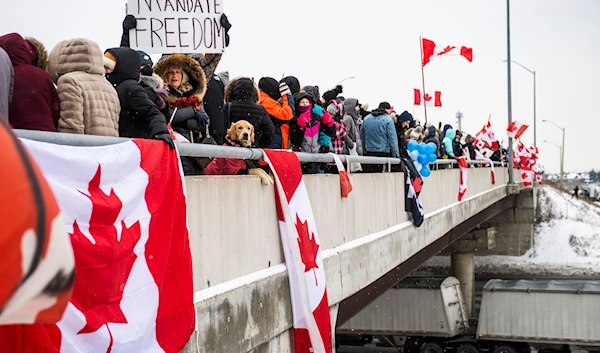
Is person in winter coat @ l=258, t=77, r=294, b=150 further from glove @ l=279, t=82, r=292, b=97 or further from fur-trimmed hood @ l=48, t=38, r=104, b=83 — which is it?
fur-trimmed hood @ l=48, t=38, r=104, b=83

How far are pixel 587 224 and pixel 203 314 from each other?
59.0 meters

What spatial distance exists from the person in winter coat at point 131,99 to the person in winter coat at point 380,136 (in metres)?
7.68

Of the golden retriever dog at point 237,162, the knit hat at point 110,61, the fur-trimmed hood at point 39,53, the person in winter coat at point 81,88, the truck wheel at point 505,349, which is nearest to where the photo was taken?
the person in winter coat at point 81,88

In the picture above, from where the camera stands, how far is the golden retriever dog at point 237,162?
669 cm

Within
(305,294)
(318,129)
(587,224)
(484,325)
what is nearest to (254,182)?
(305,294)

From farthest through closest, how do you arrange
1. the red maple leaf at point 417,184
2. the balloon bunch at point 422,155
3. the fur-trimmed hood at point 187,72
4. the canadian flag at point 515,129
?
the canadian flag at point 515,129 < the balloon bunch at point 422,155 < the red maple leaf at point 417,184 < the fur-trimmed hood at point 187,72

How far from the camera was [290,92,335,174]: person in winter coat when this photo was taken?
10156 mm

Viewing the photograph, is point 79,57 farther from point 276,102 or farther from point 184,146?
point 276,102

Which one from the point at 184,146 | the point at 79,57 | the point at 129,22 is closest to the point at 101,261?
the point at 184,146

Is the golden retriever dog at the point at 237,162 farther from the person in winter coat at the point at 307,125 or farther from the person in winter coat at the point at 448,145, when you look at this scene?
the person in winter coat at the point at 448,145

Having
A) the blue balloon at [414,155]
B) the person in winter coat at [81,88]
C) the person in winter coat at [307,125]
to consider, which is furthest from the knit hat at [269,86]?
the blue balloon at [414,155]

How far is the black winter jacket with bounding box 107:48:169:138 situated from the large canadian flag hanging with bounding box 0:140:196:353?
698 mm

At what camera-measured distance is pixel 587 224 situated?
60344 millimetres

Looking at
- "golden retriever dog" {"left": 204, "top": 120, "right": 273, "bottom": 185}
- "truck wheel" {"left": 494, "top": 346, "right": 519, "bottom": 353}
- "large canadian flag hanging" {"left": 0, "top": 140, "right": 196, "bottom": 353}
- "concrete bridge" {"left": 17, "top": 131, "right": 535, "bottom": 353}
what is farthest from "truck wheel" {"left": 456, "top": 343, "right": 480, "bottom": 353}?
"large canadian flag hanging" {"left": 0, "top": 140, "right": 196, "bottom": 353}
